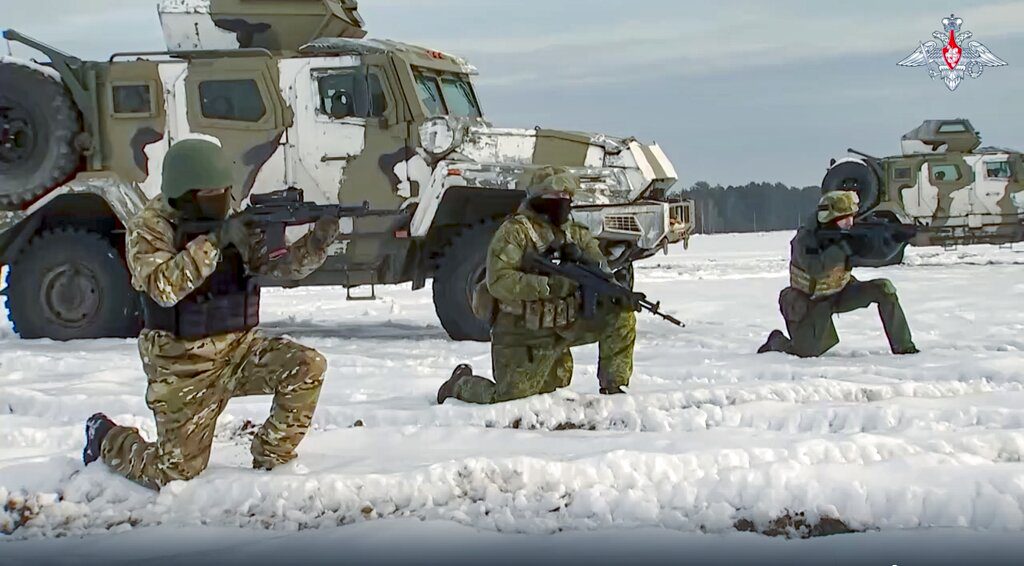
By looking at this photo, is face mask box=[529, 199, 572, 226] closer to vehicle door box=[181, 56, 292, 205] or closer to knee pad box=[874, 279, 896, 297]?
knee pad box=[874, 279, 896, 297]

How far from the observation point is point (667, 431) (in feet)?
15.6

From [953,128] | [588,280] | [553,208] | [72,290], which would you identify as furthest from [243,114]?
[953,128]

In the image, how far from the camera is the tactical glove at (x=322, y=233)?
4.06 meters

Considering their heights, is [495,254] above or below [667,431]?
above

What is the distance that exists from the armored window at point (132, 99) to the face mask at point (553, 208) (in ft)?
14.6

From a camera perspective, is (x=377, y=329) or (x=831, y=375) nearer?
(x=831, y=375)

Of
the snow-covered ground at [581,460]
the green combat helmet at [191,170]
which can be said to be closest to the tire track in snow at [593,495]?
the snow-covered ground at [581,460]

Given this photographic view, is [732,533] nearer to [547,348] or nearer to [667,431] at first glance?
[667,431]

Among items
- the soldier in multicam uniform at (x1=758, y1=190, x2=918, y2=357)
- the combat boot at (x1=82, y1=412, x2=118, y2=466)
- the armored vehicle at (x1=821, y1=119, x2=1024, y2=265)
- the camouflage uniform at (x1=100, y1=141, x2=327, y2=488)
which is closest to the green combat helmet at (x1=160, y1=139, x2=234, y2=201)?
the camouflage uniform at (x1=100, y1=141, x2=327, y2=488)

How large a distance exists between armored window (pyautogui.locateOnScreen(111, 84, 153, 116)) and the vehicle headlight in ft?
7.16

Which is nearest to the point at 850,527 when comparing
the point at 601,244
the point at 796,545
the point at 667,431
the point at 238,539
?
the point at 796,545

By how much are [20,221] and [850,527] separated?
7.14 m

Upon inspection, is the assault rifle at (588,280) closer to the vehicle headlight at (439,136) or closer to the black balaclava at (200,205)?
the black balaclava at (200,205)

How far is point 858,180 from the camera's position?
17.2 metres
